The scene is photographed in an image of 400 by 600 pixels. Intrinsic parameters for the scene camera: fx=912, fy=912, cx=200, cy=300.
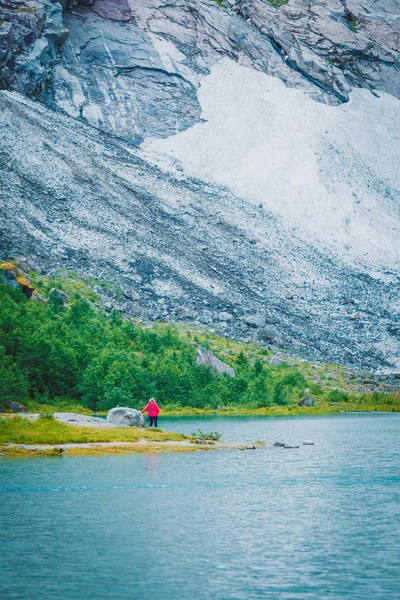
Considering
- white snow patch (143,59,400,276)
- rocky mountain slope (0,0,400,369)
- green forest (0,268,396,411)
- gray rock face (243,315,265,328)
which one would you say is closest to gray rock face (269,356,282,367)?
green forest (0,268,396,411)

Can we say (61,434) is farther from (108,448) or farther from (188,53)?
(188,53)

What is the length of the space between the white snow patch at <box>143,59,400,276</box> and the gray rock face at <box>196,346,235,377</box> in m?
25.9

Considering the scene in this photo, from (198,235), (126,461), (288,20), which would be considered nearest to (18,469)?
(126,461)

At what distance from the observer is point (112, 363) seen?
1909 inches

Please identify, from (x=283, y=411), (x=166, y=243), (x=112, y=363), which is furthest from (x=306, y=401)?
(x=166, y=243)

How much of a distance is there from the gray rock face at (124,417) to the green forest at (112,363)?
6160mm

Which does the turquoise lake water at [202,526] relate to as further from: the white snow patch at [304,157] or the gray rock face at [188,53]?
the gray rock face at [188,53]

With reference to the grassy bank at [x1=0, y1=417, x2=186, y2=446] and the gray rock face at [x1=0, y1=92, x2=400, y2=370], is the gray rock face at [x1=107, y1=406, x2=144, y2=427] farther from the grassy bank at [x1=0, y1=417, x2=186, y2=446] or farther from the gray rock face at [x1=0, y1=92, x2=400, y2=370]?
the gray rock face at [x1=0, y1=92, x2=400, y2=370]

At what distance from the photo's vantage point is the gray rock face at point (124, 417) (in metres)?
33.9

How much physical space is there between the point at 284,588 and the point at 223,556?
2.03 meters

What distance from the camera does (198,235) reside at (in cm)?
7419

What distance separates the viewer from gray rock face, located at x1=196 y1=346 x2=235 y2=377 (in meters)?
56.2

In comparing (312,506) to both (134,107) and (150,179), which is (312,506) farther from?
(134,107)

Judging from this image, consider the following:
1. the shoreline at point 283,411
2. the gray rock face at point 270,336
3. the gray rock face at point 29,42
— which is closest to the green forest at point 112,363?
the shoreline at point 283,411
